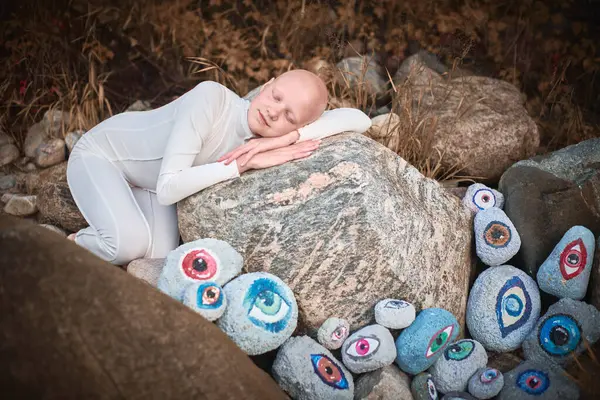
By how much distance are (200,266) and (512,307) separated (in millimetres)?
1573

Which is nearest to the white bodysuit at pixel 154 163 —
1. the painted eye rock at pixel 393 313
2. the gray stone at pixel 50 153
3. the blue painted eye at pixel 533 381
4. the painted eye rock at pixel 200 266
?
the painted eye rock at pixel 200 266

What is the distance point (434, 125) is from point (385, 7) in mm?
1736

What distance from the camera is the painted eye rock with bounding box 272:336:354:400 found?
2.53 metres

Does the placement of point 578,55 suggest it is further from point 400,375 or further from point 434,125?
point 400,375

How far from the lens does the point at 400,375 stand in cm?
272

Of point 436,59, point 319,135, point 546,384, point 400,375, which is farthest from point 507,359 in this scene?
point 436,59

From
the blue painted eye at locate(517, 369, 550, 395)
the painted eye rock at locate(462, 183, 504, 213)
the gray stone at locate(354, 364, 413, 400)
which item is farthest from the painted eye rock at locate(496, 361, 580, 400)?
the painted eye rock at locate(462, 183, 504, 213)

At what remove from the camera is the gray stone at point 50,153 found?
4.27m

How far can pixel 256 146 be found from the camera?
9.20 ft

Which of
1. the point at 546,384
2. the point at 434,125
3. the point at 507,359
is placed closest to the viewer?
the point at 546,384

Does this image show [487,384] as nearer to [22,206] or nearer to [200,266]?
[200,266]

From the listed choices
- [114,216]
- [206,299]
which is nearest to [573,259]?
[206,299]

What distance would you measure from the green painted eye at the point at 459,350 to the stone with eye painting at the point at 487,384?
115mm

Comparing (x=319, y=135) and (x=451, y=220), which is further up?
(x=319, y=135)
